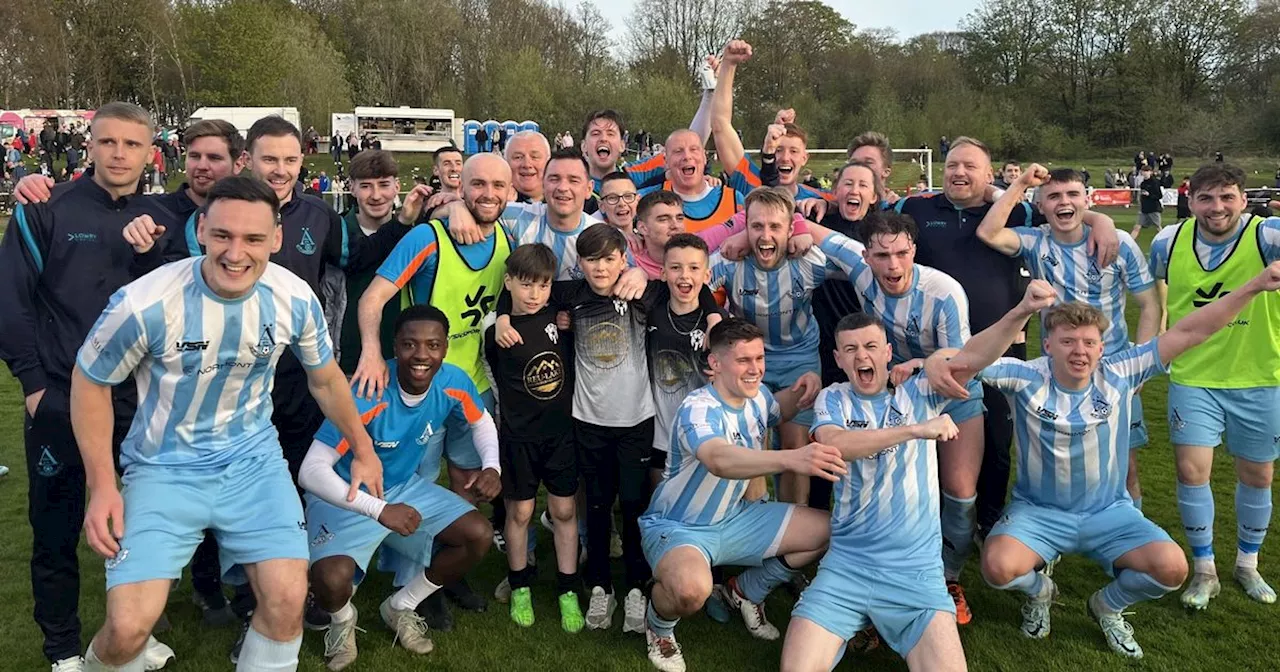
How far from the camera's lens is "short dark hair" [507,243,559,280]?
163 inches

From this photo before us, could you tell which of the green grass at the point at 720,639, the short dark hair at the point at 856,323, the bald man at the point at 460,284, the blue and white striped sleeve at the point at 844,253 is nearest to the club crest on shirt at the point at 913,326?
the blue and white striped sleeve at the point at 844,253

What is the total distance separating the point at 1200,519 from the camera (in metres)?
4.41

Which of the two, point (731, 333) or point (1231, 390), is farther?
point (1231, 390)

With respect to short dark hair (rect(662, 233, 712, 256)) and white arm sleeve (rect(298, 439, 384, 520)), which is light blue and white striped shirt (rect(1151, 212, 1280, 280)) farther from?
→ white arm sleeve (rect(298, 439, 384, 520))

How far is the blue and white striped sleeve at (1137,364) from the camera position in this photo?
12.9ft

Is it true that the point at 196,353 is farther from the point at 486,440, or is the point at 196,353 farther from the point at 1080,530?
the point at 1080,530

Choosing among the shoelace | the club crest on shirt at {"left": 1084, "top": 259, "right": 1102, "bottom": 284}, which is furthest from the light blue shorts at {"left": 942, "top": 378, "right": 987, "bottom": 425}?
the shoelace

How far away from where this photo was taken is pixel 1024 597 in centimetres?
437

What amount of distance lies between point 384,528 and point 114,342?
142cm

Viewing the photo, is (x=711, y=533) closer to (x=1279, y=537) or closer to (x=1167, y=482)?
(x=1279, y=537)

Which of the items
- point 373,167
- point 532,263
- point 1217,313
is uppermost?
point 373,167

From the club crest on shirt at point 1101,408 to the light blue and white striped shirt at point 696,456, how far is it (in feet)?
4.84

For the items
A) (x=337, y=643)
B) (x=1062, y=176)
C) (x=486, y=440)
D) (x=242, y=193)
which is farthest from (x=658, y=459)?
(x=1062, y=176)

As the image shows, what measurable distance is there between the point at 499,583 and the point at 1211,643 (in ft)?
11.5
